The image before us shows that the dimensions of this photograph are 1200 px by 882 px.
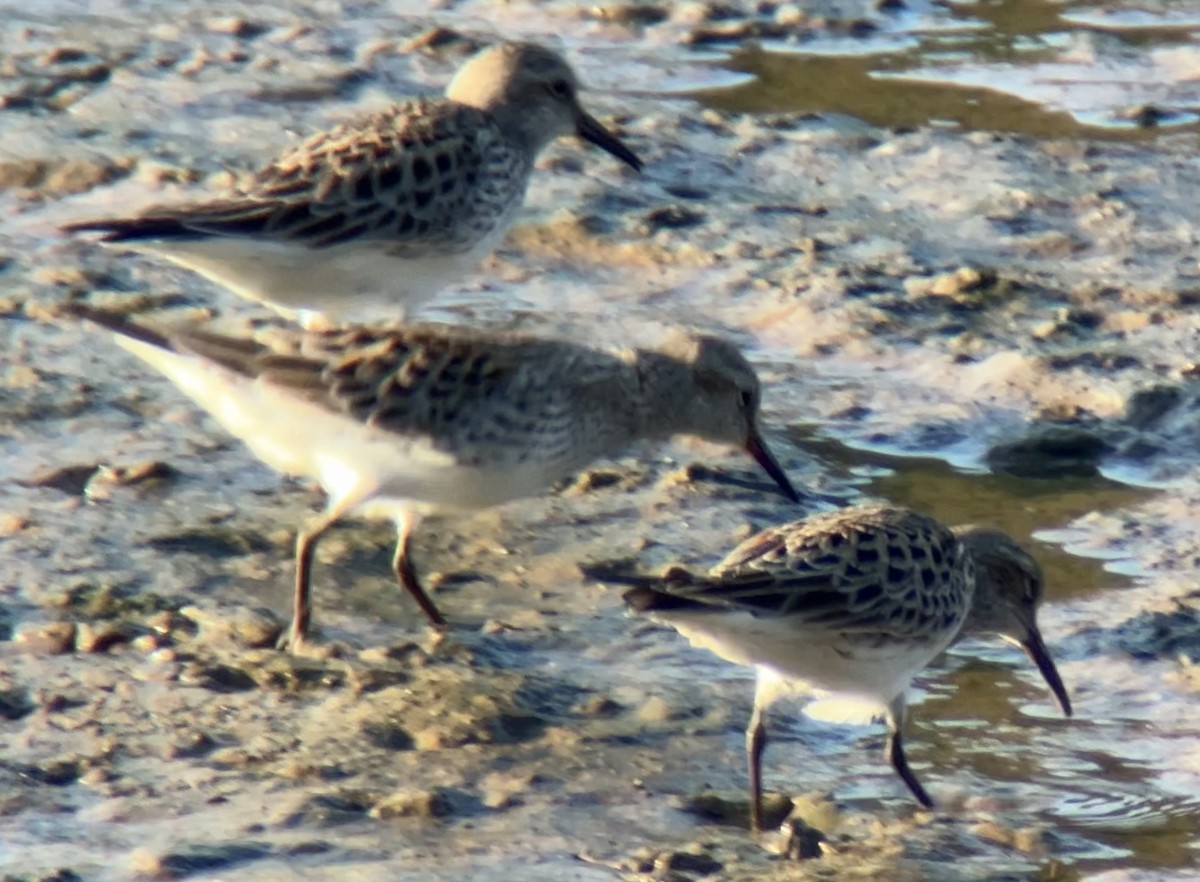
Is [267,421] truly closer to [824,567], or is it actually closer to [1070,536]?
[824,567]

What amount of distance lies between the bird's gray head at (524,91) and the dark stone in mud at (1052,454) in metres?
2.08

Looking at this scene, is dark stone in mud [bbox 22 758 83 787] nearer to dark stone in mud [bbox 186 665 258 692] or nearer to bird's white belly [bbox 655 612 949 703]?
dark stone in mud [bbox 186 665 258 692]

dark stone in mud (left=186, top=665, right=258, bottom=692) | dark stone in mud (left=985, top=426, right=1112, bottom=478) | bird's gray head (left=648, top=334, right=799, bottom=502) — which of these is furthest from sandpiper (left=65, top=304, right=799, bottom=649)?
dark stone in mud (left=985, top=426, right=1112, bottom=478)

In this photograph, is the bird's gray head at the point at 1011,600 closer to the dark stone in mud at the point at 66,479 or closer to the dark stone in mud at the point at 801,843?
the dark stone in mud at the point at 801,843

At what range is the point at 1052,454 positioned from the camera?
24.9ft

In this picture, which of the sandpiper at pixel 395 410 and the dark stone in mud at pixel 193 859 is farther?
the sandpiper at pixel 395 410

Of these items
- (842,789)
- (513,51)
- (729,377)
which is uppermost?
(513,51)

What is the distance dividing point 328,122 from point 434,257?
8.47 feet

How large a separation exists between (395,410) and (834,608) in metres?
1.35

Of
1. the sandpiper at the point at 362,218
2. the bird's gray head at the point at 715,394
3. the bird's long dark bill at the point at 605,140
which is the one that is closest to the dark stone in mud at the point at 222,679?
the sandpiper at the point at 362,218

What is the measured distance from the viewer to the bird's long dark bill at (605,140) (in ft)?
29.0

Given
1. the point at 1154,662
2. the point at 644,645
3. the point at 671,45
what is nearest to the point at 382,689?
the point at 644,645

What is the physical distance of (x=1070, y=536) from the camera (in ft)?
23.3

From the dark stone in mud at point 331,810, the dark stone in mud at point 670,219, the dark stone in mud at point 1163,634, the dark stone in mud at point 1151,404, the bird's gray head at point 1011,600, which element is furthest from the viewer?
the dark stone in mud at point 670,219
